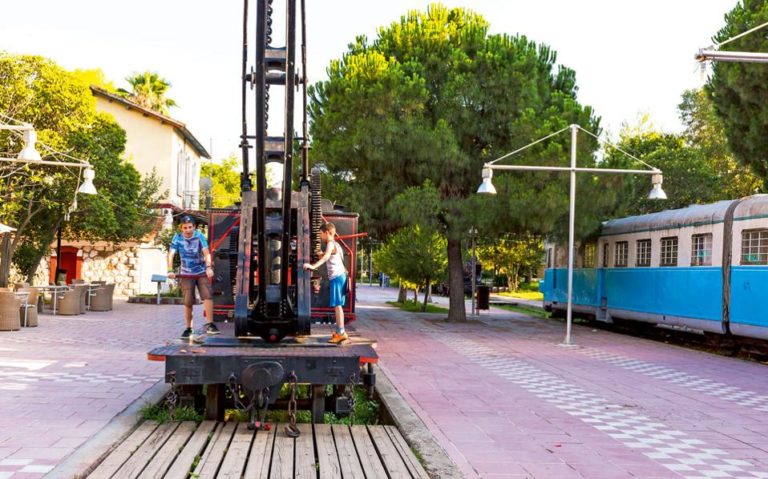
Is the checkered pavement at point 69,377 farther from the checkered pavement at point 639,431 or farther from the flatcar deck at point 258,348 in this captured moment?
the checkered pavement at point 639,431

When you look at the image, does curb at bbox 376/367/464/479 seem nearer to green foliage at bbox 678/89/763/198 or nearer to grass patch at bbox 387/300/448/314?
grass patch at bbox 387/300/448/314

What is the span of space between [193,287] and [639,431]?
4.87m

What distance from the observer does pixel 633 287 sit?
21562 millimetres

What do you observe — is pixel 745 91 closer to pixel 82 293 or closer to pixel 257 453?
pixel 257 453

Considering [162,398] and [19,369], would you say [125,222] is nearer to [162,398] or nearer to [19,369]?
[19,369]

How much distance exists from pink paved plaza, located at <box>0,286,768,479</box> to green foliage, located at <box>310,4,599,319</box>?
4652 mm

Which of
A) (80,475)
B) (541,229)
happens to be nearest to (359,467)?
(80,475)

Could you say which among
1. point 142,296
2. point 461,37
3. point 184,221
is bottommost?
point 142,296

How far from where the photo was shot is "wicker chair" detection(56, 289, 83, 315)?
22.6m

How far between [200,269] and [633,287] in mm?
14759

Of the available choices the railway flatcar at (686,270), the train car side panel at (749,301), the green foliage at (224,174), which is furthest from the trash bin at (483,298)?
the green foliage at (224,174)

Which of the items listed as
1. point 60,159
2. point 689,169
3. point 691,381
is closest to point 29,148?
point 60,159

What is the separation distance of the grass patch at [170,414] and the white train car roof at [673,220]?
11.7m

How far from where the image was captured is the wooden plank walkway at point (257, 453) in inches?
227
